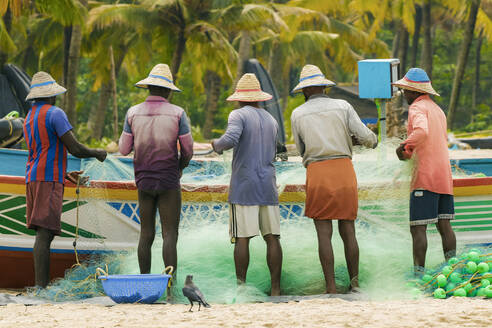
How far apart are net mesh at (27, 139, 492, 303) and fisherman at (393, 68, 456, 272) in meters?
0.23

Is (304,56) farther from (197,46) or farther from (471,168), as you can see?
(471,168)

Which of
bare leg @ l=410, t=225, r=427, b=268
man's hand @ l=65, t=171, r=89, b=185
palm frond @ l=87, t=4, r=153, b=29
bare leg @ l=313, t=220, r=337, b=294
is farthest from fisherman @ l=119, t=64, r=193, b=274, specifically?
palm frond @ l=87, t=4, r=153, b=29

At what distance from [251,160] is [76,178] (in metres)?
1.77

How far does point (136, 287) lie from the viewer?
19.5 ft

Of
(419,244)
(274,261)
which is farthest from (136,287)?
(419,244)

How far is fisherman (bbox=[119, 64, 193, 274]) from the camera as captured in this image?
6.46 metres

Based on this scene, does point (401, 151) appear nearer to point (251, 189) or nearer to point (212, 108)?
point (251, 189)

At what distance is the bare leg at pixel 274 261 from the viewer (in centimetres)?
653

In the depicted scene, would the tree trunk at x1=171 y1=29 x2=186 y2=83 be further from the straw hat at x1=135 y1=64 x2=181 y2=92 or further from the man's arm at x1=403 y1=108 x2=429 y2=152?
the man's arm at x1=403 y1=108 x2=429 y2=152

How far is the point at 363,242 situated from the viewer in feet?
24.2

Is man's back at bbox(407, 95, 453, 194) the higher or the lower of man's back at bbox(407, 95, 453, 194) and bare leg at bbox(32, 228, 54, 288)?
the higher

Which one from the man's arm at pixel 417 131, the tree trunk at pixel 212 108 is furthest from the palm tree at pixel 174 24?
the man's arm at pixel 417 131

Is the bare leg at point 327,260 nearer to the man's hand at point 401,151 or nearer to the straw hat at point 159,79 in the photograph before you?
the man's hand at point 401,151

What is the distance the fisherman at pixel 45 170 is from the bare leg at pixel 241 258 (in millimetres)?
1509
